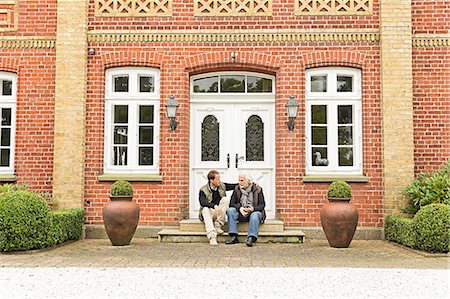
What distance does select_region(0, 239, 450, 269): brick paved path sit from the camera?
7.82 m

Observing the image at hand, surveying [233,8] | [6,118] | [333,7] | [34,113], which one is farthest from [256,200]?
[6,118]

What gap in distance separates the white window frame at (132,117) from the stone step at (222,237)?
5.05ft

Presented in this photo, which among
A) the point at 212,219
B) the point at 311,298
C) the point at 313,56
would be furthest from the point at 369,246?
the point at 311,298

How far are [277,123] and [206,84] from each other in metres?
1.83

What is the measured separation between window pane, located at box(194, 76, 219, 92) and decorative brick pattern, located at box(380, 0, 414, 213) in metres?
3.57

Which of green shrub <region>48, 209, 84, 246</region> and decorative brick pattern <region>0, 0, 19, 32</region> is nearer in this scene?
green shrub <region>48, 209, 84, 246</region>

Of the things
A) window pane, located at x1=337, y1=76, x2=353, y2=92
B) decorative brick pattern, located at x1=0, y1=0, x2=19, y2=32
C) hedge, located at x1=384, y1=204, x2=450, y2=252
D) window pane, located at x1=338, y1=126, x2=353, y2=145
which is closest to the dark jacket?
window pane, located at x1=338, y1=126, x2=353, y2=145

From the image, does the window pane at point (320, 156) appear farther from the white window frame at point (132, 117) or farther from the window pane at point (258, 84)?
the white window frame at point (132, 117)

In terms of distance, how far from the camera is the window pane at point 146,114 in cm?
1159

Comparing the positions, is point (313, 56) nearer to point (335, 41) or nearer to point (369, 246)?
point (335, 41)

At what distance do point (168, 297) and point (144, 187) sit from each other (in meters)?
5.80

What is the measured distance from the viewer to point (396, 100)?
1116cm

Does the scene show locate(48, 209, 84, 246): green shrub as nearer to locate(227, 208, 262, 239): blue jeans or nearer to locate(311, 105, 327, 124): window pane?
locate(227, 208, 262, 239): blue jeans

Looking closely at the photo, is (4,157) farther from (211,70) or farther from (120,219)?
(211,70)
